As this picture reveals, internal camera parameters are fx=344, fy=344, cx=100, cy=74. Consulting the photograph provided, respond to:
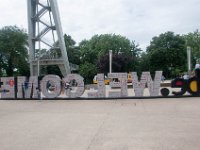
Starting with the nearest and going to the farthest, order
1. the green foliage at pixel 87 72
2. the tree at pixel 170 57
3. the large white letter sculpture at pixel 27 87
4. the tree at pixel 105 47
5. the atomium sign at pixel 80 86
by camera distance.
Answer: the atomium sign at pixel 80 86 < the large white letter sculpture at pixel 27 87 < the green foliage at pixel 87 72 < the tree at pixel 170 57 < the tree at pixel 105 47

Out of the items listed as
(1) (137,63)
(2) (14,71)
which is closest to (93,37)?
(1) (137,63)

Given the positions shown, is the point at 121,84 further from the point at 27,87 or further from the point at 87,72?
the point at 87,72

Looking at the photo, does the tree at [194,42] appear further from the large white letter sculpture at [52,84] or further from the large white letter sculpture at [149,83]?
the large white letter sculpture at [52,84]

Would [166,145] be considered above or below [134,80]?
below

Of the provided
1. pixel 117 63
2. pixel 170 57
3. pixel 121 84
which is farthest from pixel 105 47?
pixel 121 84

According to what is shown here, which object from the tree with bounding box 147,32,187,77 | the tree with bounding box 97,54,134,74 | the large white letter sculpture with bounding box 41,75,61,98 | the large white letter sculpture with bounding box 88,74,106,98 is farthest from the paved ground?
the tree with bounding box 147,32,187,77

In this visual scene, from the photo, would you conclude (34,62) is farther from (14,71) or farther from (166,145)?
(166,145)

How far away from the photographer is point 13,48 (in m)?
61.3

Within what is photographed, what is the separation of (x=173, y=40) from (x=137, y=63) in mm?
9194

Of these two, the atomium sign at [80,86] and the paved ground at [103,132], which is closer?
the paved ground at [103,132]

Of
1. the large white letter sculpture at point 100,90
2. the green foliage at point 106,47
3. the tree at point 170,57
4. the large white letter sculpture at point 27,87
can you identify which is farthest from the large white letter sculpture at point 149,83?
the green foliage at point 106,47

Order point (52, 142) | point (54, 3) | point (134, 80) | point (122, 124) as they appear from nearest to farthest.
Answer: point (52, 142) → point (122, 124) → point (134, 80) → point (54, 3)

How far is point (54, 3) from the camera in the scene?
49.8 metres

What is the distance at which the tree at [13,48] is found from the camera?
2404 inches
